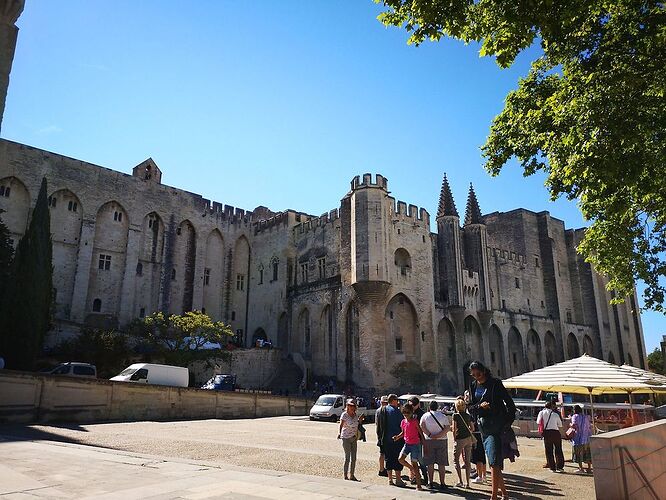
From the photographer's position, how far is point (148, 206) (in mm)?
37562

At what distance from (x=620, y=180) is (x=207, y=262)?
3505 cm

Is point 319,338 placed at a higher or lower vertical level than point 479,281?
lower

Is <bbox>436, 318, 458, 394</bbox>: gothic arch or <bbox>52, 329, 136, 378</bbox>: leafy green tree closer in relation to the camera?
<bbox>52, 329, 136, 378</bbox>: leafy green tree

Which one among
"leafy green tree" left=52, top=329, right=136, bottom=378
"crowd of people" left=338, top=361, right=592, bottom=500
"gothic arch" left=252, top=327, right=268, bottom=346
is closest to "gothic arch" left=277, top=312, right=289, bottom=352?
"gothic arch" left=252, top=327, right=268, bottom=346

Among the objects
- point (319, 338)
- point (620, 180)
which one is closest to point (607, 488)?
point (620, 180)

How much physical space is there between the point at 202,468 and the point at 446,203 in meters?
35.1

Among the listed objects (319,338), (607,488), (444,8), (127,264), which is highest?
(127,264)

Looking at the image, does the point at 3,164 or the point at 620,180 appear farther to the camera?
the point at 3,164

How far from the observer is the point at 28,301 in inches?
930

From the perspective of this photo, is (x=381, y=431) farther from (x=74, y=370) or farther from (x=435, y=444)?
(x=74, y=370)

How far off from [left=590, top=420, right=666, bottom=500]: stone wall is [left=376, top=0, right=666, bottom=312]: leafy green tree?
4.90 metres

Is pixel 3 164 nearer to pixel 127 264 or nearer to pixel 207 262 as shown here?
pixel 127 264

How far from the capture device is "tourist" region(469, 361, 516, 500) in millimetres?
6254

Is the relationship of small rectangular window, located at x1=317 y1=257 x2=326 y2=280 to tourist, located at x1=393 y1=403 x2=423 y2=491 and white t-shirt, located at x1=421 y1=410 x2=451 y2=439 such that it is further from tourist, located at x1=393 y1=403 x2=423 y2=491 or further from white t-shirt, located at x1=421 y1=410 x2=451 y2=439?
tourist, located at x1=393 y1=403 x2=423 y2=491
